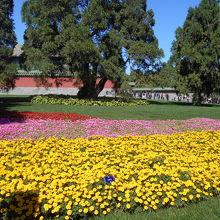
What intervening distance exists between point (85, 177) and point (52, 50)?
80.1ft

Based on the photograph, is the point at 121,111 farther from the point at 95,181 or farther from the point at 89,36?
the point at 95,181

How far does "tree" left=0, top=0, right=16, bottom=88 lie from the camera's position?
28.2 metres

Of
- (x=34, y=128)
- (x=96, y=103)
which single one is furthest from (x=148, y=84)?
(x=34, y=128)

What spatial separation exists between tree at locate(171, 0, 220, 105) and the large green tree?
19.0 feet

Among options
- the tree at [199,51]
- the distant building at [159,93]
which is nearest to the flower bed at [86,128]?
the tree at [199,51]

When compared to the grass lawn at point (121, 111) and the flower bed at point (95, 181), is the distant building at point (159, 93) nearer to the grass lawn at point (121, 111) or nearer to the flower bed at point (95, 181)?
the grass lawn at point (121, 111)

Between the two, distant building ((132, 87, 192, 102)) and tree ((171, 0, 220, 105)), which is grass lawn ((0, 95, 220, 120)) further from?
distant building ((132, 87, 192, 102))

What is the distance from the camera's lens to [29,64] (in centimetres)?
2800

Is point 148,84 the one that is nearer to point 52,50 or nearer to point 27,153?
point 52,50

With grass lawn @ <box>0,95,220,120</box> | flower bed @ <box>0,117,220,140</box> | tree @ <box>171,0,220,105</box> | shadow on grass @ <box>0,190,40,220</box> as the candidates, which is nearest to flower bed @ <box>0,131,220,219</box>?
shadow on grass @ <box>0,190,40,220</box>

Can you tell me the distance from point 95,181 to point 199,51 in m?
33.1

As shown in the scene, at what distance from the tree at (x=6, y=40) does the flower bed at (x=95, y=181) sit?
23.3 meters

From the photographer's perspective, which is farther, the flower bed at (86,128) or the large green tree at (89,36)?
the large green tree at (89,36)

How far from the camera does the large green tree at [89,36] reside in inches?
1039
